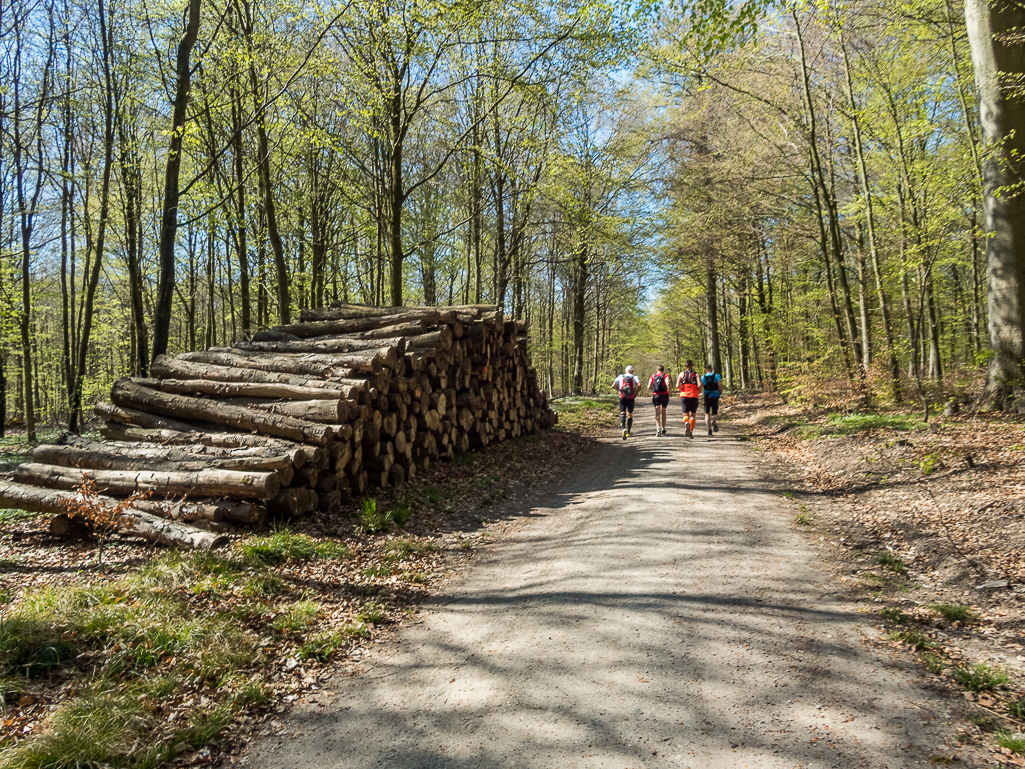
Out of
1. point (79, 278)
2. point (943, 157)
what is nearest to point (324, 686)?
point (943, 157)

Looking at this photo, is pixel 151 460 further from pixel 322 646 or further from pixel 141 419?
pixel 322 646

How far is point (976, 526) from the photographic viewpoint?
20.9 feet


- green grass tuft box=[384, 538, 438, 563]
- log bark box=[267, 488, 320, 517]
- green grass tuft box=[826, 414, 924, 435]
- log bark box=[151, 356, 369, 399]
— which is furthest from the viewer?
green grass tuft box=[826, 414, 924, 435]

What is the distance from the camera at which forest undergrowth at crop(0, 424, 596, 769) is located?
3486 millimetres

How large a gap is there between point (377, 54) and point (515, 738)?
15301 mm

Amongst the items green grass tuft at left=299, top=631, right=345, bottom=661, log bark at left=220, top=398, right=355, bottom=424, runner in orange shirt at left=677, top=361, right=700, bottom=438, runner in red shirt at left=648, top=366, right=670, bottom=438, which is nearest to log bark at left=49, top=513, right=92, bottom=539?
log bark at left=220, top=398, right=355, bottom=424

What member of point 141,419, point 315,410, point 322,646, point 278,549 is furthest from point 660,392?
point 322,646

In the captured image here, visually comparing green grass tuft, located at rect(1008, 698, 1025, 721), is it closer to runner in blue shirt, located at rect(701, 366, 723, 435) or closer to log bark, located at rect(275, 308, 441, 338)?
log bark, located at rect(275, 308, 441, 338)

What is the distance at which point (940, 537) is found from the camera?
638 centimetres

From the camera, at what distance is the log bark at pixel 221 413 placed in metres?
8.08

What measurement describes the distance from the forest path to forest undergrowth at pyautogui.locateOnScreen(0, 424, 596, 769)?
363mm

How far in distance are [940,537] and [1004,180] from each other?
8.10m

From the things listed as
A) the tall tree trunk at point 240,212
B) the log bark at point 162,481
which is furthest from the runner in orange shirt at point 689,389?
the tall tree trunk at point 240,212

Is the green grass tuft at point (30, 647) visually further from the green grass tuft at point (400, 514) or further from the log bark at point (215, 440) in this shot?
the green grass tuft at point (400, 514)
